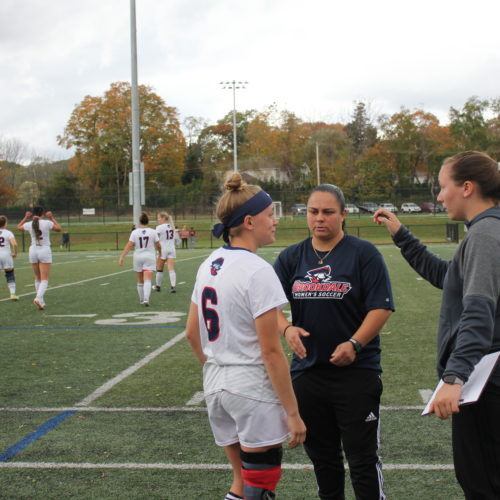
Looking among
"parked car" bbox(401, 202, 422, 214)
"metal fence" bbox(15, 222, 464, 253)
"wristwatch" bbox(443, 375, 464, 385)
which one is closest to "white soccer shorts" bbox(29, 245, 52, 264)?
"wristwatch" bbox(443, 375, 464, 385)

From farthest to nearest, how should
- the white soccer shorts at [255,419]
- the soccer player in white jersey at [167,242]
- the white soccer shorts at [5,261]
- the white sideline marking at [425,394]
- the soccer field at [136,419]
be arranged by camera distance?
the soccer player in white jersey at [167,242] < the white soccer shorts at [5,261] < the white sideline marking at [425,394] < the soccer field at [136,419] < the white soccer shorts at [255,419]

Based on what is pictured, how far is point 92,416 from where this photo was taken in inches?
225

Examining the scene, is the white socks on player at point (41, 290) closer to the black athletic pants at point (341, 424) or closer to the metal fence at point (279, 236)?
the black athletic pants at point (341, 424)

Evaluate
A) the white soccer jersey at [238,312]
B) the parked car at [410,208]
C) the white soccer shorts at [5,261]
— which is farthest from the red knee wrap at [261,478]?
the parked car at [410,208]

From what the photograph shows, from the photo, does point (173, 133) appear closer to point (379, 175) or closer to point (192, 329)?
Answer: point (379, 175)

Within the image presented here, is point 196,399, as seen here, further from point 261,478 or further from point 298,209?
point 298,209

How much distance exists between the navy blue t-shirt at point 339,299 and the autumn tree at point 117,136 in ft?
236

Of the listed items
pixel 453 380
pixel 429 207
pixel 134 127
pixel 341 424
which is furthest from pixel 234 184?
pixel 429 207

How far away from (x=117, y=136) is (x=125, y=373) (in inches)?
2751

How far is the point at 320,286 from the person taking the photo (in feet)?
11.6

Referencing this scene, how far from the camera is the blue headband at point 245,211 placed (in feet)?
9.69

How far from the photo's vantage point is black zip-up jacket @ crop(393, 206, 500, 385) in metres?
2.49

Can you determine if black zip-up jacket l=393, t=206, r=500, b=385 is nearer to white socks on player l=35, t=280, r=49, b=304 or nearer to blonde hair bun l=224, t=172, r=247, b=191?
blonde hair bun l=224, t=172, r=247, b=191

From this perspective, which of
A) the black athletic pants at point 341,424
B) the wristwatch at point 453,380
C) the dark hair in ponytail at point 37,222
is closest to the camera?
the wristwatch at point 453,380
